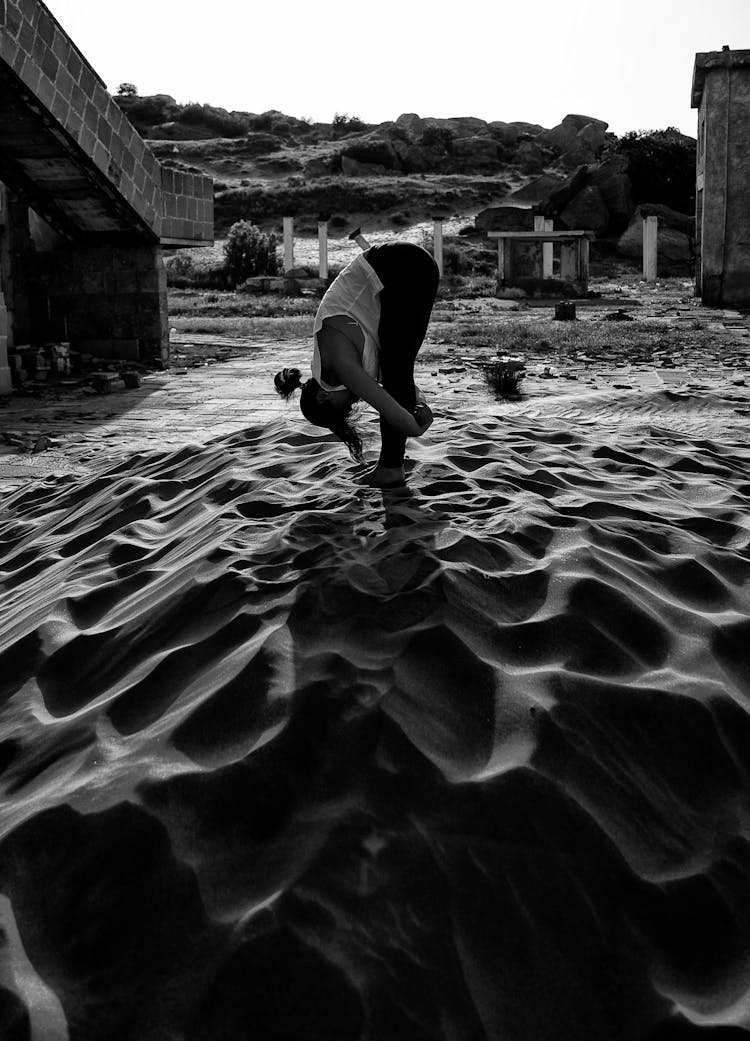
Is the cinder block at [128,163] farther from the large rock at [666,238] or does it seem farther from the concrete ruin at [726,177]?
the large rock at [666,238]

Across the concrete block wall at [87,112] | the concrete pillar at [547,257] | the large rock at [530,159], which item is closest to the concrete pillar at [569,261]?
the concrete pillar at [547,257]

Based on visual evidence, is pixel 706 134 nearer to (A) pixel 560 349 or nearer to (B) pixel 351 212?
(A) pixel 560 349

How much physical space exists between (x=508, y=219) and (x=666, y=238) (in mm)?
6228

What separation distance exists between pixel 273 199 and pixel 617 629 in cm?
4850

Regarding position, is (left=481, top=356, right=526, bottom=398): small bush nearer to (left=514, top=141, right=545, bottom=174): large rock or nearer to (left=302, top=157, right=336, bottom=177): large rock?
(left=302, top=157, right=336, bottom=177): large rock

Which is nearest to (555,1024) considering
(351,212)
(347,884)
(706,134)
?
(347,884)

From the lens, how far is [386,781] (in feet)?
7.62

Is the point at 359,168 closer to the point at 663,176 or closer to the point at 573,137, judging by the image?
the point at 663,176

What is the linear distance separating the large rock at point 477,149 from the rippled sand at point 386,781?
204 ft

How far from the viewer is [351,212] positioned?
156 feet

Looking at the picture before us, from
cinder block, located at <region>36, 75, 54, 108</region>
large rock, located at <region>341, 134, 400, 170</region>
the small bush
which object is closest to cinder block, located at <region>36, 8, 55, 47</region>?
cinder block, located at <region>36, 75, 54, 108</region>

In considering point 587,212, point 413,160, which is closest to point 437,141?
point 413,160

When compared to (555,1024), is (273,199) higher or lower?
higher

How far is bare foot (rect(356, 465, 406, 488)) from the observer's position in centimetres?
420
